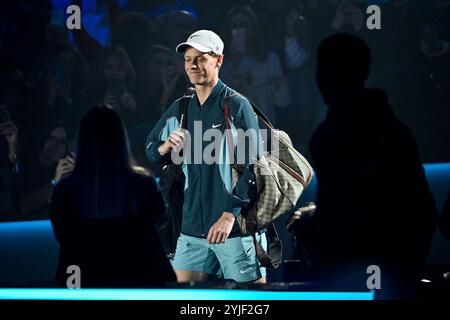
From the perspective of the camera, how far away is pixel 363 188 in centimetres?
448

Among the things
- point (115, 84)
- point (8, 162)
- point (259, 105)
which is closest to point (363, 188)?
point (259, 105)

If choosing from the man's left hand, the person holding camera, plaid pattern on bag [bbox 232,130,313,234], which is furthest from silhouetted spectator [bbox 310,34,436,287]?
the person holding camera

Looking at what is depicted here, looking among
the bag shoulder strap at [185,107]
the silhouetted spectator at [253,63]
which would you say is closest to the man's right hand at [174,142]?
the bag shoulder strap at [185,107]

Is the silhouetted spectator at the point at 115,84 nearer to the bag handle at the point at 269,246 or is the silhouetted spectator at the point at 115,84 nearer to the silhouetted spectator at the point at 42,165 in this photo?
the silhouetted spectator at the point at 42,165

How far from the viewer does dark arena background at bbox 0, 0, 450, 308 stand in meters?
4.45

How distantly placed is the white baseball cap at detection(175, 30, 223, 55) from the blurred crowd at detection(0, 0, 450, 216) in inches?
2.5

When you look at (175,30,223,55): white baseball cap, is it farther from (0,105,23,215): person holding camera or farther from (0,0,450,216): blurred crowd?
(0,105,23,215): person holding camera

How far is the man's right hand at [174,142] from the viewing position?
4750 millimetres

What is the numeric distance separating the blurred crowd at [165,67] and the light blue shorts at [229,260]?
68cm

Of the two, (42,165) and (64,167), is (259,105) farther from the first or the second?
(42,165)

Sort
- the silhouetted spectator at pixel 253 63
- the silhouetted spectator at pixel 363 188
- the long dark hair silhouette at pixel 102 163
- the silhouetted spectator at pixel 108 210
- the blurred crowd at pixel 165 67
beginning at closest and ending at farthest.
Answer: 1. the silhouetted spectator at pixel 108 210
2. the long dark hair silhouette at pixel 102 163
3. the silhouetted spectator at pixel 363 188
4. the blurred crowd at pixel 165 67
5. the silhouetted spectator at pixel 253 63

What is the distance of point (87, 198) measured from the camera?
4.23 m

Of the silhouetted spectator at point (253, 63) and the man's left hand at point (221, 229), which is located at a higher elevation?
the silhouetted spectator at point (253, 63)

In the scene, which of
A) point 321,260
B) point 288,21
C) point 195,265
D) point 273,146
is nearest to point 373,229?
point 321,260
